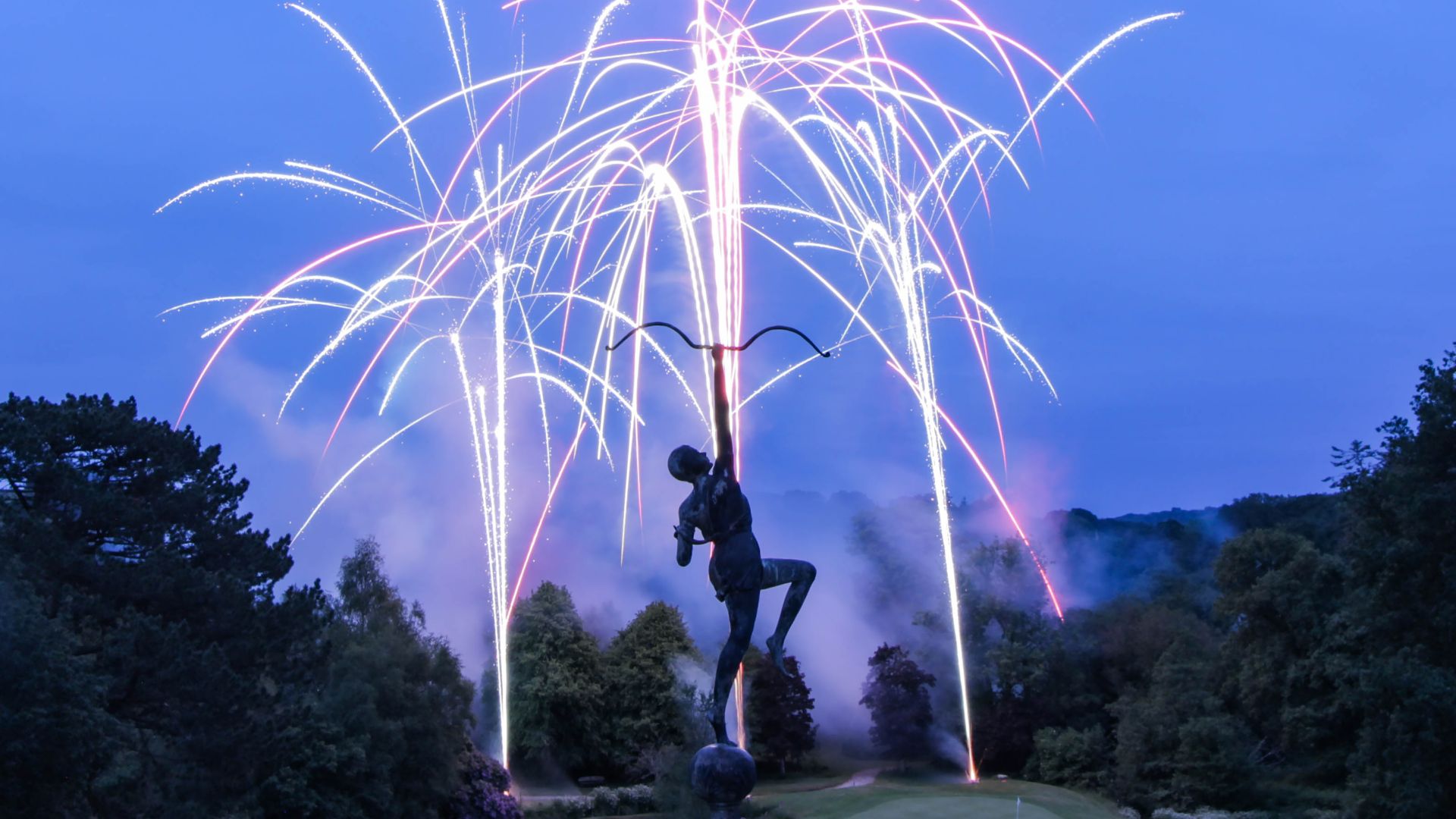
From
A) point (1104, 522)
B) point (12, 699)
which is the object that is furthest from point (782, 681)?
point (1104, 522)

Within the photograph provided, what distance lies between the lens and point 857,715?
69875mm

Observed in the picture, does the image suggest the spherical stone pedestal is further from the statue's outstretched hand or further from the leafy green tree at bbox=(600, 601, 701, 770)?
the leafy green tree at bbox=(600, 601, 701, 770)

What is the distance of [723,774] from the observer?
10211 millimetres

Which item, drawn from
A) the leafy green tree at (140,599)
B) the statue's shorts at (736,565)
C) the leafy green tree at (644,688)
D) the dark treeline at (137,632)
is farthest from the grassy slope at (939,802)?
the statue's shorts at (736,565)

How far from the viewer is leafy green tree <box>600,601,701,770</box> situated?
62875 mm

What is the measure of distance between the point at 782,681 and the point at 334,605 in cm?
2188

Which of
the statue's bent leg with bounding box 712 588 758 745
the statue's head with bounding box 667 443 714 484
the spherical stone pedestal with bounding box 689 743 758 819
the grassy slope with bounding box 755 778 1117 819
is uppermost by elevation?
the statue's head with bounding box 667 443 714 484

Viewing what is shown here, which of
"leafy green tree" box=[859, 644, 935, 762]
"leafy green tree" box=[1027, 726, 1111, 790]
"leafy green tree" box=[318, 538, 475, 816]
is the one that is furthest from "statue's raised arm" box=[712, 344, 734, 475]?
"leafy green tree" box=[859, 644, 935, 762]

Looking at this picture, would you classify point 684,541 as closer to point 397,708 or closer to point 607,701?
point 397,708

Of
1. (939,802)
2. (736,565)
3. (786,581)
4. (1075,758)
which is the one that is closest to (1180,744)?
(1075,758)

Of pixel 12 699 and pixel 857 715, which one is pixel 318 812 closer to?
pixel 12 699

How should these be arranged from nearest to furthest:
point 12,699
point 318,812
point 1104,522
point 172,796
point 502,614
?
point 12,699 < point 172,796 < point 318,812 < point 502,614 < point 1104,522

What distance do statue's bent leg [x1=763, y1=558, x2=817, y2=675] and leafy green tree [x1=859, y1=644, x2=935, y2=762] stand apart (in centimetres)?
5338

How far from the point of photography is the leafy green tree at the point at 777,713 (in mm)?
61938
